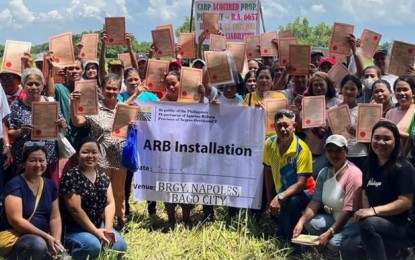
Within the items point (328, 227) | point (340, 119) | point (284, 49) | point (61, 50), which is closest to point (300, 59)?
point (284, 49)

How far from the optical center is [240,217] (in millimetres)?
6363

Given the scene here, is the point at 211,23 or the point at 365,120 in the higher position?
the point at 211,23

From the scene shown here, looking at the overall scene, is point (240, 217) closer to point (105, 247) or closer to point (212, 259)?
point (212, 259)

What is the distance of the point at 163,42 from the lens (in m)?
7.83

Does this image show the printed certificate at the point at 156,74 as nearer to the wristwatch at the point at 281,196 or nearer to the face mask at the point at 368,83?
the wristwatch at the point at 281,196

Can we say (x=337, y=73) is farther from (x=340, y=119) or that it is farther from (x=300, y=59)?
(x=340, y=119)

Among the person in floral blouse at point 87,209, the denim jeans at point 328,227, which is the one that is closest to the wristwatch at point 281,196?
the denim jeans at point 328,227

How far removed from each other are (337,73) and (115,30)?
9.83 feet

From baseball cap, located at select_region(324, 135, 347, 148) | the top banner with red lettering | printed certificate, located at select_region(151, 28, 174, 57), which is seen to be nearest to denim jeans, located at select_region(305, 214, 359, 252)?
baseball cap, located at select_region(324, 135, 347, 148)

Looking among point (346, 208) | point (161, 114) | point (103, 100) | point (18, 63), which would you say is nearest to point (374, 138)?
point (346, 208)

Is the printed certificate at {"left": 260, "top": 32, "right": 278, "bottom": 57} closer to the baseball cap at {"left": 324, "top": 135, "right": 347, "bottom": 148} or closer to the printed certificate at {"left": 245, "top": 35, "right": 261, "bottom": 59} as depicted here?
the printed certificate at {"left": 245, "top": 35, "right": 261, "bottom": 59}

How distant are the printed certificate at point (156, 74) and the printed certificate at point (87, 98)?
1241mm

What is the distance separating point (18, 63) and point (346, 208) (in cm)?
377

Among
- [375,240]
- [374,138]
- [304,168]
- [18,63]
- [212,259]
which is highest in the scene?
[18,63]
